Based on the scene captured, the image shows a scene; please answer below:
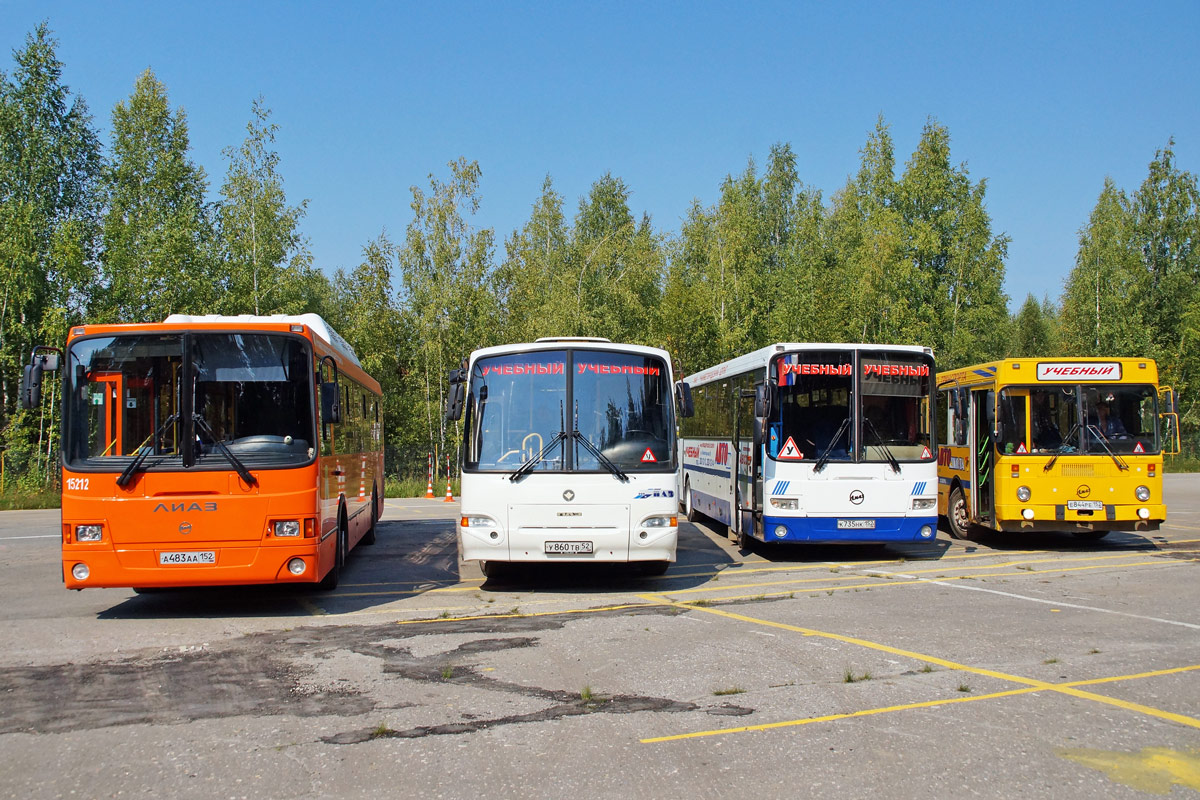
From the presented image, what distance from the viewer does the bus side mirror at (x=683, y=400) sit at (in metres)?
11.4

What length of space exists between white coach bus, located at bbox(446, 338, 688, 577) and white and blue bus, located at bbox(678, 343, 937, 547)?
2806 millimetres

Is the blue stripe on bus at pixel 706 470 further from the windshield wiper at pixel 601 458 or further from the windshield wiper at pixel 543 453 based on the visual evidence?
the windshield wiper at pixel 543 453

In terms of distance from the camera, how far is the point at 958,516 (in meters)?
17.1

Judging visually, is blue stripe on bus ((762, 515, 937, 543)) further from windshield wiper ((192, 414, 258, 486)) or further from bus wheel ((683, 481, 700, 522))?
windshield wiper ((192, 414, 258, 486))

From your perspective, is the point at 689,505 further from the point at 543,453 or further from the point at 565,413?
the point at 543,453

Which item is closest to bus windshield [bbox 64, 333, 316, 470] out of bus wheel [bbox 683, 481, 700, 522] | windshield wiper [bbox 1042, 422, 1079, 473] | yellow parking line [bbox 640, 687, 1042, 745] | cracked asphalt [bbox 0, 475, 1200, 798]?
cracked asphalt [bbox 0, 475, 1200, 798]

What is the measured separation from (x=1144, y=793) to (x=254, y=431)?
8.05m

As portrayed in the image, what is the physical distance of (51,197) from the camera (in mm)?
36406

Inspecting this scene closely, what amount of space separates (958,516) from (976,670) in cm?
1049

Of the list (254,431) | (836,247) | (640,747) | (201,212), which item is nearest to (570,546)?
(254,431)

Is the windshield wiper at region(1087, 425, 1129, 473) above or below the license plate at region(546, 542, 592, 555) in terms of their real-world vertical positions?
above

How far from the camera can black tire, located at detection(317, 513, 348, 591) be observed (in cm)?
1167

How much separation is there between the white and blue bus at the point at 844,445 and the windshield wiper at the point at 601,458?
10.8ft

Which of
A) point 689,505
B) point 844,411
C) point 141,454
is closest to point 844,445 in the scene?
point 844,411
